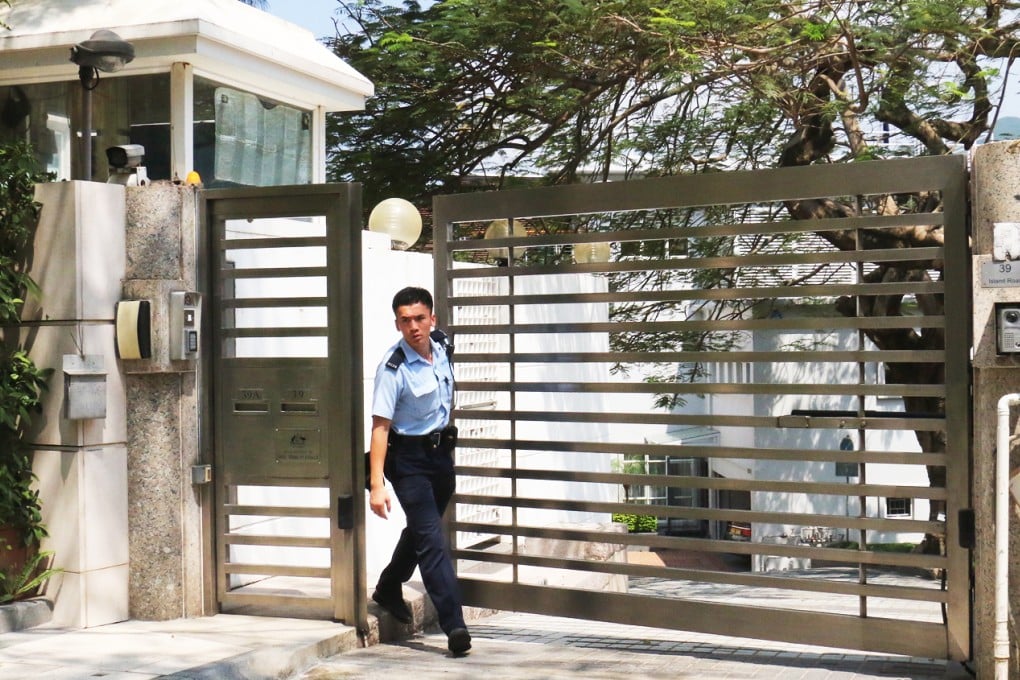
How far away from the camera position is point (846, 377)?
84.8 ft

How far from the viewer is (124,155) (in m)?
7.48

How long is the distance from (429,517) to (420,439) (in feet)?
1.48

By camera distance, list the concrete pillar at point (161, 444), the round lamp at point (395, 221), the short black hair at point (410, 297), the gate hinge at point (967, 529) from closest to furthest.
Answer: the gate hinge at point (967, 529) → the short black hair at point (410, 297) → the concrete pillar at point (161, 444) → the round lamp at point (395, 221)

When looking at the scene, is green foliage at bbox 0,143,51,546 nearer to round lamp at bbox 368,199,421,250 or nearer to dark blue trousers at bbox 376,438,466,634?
dark blue trousers at bbox 376,438,466,634

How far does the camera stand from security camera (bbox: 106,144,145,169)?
294 inches

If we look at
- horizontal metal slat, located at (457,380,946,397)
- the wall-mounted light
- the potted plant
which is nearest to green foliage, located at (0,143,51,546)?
the potted plant

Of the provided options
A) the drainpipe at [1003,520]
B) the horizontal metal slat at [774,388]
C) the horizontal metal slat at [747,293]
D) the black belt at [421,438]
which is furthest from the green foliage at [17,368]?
the drainpipe at [1003,520]

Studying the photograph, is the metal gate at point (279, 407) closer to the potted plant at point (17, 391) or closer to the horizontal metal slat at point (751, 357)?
the horizontal metal slat at point (751, 357)

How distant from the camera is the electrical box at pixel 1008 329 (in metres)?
5.55

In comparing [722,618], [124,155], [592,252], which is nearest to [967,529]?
[722,618]

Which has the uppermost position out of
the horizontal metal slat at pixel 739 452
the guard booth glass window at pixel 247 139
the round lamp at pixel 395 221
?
the guard booth glass window at pixel 247 139

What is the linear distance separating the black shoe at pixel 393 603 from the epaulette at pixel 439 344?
1.55 meters

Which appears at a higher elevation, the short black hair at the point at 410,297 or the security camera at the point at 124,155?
the security camera at the point at 124,155

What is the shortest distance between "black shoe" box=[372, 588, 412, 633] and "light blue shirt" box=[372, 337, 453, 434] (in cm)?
121
